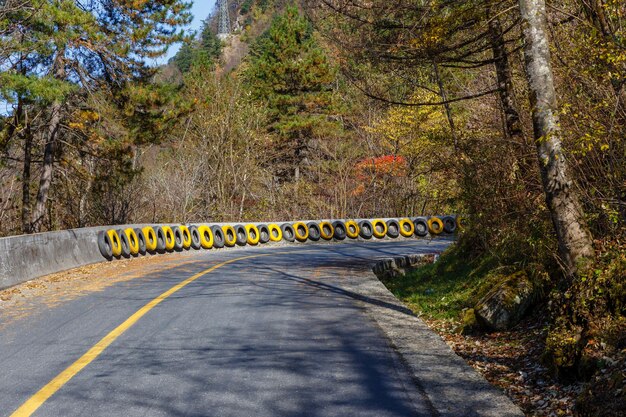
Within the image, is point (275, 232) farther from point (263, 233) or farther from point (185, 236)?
point (185, 236)

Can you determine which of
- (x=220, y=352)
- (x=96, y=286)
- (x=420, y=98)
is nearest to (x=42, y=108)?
(x=96, y=286)

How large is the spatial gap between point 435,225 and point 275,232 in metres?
6.74

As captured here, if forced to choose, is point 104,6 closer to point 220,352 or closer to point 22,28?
point 22,28

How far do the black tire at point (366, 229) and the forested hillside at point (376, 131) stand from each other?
478cm

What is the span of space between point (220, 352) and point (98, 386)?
1.36 meters

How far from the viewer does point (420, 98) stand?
1119 inches

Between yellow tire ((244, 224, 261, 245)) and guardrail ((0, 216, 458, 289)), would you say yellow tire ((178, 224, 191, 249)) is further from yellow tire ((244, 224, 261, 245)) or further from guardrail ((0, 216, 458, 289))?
yellow tire ((244, 224, 261, 245))

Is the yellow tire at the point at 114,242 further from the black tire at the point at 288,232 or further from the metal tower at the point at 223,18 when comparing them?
the metal tower at the point at 223,18

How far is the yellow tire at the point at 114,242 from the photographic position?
1738 cm

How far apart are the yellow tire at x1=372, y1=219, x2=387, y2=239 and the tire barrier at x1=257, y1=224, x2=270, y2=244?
4355mm

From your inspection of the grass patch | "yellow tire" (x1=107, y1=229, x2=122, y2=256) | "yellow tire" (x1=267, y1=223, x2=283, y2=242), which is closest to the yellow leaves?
"yellow tire" (x1=267, y1=223, x2=283, y2=242)

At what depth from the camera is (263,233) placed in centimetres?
2559

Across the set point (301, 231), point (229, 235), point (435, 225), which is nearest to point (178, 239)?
point (229, 235)

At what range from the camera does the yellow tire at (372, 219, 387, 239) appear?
87.3 ft
